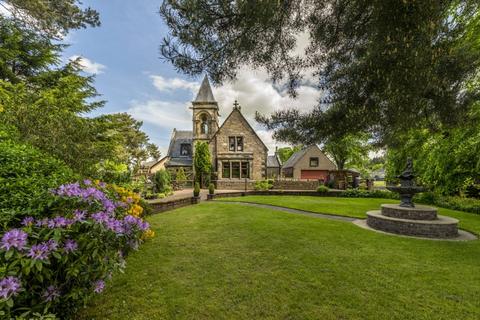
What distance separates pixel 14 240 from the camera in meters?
1.83

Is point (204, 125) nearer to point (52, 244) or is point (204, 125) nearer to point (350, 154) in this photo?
point (350, 154)

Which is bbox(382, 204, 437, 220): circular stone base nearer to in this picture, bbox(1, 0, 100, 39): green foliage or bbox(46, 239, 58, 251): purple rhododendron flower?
bbox(46, 239, 58, 251): purple rhododendron flower

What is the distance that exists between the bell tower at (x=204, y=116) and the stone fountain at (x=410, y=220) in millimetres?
21077

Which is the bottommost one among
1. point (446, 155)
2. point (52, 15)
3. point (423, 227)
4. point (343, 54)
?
point (423, 227)

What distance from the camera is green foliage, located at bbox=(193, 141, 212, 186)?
2355 cm

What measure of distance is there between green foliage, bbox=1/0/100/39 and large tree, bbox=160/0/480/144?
9644 millimetres

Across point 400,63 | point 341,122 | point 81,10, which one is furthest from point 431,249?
point 81,10

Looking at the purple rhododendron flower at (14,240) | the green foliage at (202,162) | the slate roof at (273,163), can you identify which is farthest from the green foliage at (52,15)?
the slate roof at (273,163)

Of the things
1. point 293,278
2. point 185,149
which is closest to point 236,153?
point 185,149

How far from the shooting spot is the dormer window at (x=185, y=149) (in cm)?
2932

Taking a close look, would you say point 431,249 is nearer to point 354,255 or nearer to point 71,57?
point 354,255

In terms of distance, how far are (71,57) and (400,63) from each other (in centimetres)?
1684

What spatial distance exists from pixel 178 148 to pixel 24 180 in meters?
27.5

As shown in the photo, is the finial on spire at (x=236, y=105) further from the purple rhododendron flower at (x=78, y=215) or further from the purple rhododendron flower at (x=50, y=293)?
the purple rhododendron flower at (x=50, y=293)
